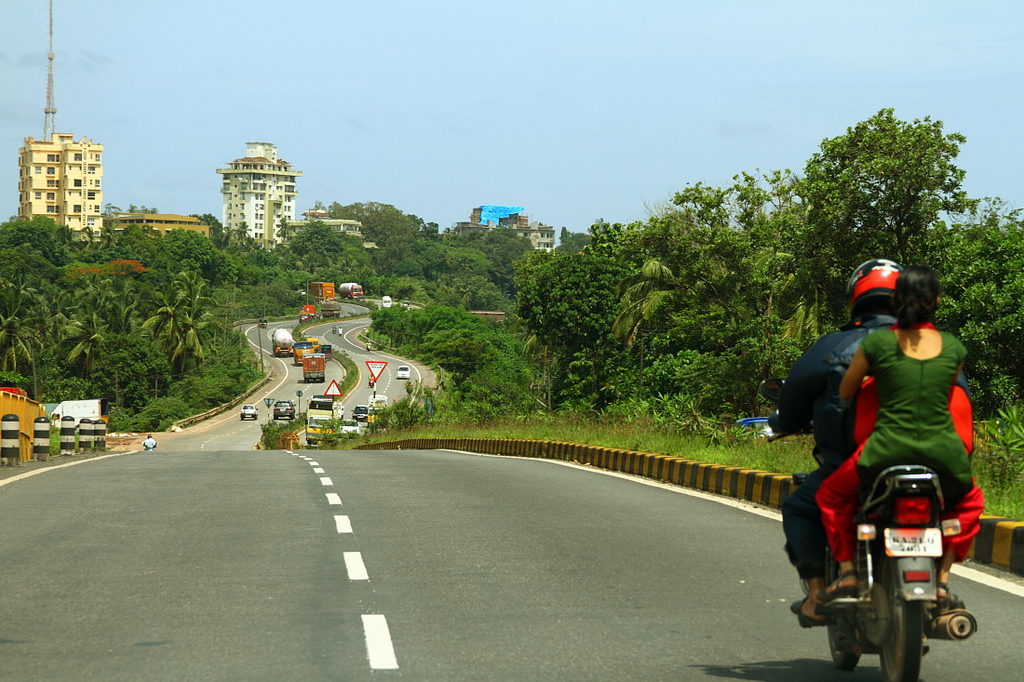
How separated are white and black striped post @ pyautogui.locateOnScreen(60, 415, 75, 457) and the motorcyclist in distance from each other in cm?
2082

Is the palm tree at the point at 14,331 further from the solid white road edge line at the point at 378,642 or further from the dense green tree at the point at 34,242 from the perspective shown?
the solid white road edge line at the point at 378,642

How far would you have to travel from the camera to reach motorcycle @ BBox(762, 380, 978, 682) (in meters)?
4.50

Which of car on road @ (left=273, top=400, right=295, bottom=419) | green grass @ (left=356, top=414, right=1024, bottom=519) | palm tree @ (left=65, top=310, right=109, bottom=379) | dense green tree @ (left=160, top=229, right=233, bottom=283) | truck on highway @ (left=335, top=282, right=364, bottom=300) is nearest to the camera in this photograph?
green grass @ (left=356, top=414, right=1024, bottom=519)

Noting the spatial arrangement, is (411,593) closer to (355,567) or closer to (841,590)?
(355,567)

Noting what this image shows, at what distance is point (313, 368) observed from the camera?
326 feet

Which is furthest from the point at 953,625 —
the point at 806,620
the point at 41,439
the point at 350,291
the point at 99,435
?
the point at 350,291

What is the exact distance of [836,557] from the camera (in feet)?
16.2

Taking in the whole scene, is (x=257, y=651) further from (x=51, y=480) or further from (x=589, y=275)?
(x=589, y=275)

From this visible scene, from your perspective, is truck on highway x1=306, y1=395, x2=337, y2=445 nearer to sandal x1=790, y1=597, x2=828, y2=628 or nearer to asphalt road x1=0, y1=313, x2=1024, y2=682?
asphalt road x1=0, y1=313, x2=1024, y2=682

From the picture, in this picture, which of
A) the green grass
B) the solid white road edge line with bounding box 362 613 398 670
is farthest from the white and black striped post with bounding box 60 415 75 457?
the solid white road edge line with bounding box 362 613 398 670

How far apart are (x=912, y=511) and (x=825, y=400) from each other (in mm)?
754

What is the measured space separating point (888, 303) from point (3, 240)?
146896 mm

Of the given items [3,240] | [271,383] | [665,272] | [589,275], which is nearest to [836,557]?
[665,272]

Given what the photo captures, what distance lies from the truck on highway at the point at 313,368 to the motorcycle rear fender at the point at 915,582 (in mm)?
96271
